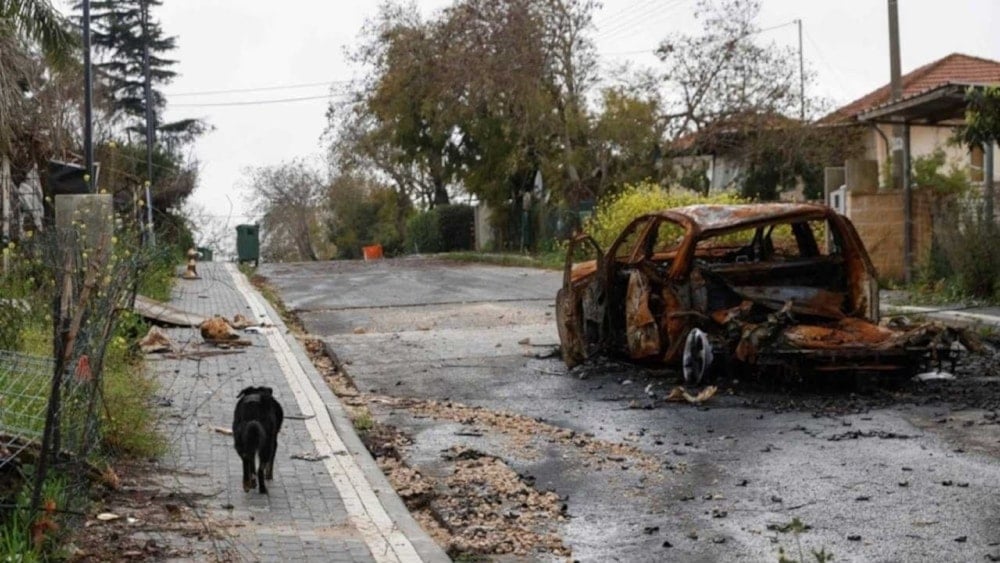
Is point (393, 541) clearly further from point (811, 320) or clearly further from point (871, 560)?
point (811, 320)

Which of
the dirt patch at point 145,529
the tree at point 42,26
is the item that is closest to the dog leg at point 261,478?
the dirt patch at point 145,529

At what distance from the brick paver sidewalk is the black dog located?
4.9 inches

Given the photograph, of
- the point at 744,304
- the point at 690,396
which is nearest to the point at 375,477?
the point at 690,396

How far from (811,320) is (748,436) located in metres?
2.81

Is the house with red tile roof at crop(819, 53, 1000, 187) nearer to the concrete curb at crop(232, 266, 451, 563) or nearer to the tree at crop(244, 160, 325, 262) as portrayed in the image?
the concrete curb at crop(232, 266, 451, 563)

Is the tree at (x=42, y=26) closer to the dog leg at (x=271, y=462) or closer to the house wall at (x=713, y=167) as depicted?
the dog leg at (x=271, y=462)

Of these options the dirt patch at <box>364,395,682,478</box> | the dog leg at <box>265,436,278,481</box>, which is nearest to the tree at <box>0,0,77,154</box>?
the dirt patch at <box>364,395,682,478</box>

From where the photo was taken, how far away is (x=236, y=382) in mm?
13609

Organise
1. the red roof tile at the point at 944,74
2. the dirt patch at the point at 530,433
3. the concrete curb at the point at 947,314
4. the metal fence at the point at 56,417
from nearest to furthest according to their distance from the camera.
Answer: the metal fence at the point at 56,417
the dirt patch at the point at 530,433
the concrete curb at the point at 947,314
the red roof tile at the point at 944,74

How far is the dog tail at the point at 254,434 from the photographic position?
8109mm

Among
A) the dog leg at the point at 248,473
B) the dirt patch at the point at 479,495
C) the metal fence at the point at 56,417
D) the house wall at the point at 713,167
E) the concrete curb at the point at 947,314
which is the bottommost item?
the dirt patch at the point at 479,495

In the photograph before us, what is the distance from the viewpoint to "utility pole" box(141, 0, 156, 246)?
11.2 metres

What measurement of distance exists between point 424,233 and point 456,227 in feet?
7.02

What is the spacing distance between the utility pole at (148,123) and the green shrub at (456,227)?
38.2ft
